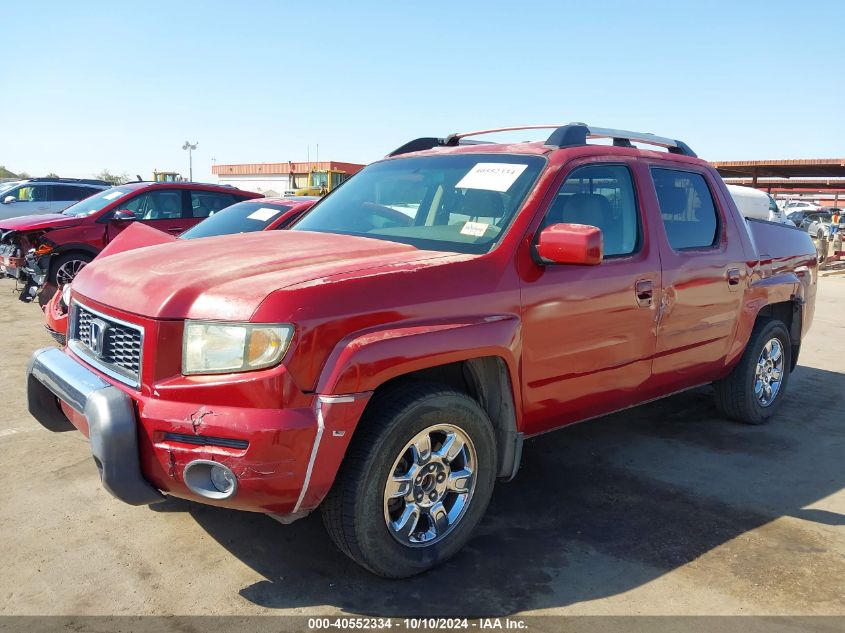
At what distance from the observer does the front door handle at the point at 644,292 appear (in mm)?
3797

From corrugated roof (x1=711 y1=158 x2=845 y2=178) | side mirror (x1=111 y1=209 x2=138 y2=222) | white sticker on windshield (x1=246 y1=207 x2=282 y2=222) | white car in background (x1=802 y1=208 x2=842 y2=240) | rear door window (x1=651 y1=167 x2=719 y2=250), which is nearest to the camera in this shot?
rear door window (x1=651 y1=167 x2=719 y2=250)

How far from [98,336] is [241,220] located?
14.1 ft

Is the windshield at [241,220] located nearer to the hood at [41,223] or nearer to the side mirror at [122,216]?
the side mirror at [122,216]

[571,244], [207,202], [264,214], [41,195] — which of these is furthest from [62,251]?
[571,244]

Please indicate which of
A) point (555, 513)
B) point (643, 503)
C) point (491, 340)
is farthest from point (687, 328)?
point (491, 340)

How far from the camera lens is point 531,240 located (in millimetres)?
3348

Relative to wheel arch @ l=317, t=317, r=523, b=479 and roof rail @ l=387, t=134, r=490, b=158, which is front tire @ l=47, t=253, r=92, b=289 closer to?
roof rail @ l=387, t=134, r=490, b=158

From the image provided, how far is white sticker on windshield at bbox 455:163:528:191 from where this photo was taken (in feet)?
11.8

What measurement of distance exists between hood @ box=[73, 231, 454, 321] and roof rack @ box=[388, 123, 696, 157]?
3.55ft

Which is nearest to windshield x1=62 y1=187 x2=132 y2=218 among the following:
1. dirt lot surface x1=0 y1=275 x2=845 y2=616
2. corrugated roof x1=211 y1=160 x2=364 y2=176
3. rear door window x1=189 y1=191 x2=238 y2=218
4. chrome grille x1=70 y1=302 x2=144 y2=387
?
rear door window x1=189 y1=191 x2=238 y2=218

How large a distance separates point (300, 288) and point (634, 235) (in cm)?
208

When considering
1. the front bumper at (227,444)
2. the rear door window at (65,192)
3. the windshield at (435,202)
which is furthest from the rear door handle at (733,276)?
the rear door window at (65,192)

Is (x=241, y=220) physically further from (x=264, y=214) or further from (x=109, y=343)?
(x=109, y=343)

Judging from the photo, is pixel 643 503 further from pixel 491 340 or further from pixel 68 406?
pixel 68 406
